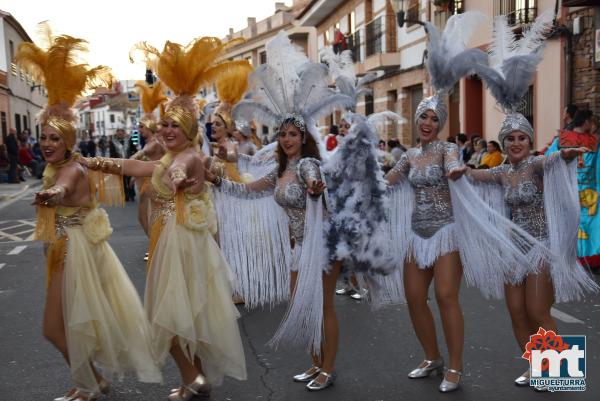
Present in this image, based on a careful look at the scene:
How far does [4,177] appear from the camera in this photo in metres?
24.6

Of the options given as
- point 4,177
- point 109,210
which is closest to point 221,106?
point 109,210

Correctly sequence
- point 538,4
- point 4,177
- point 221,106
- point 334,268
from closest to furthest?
point 334,268 → point 221,106 → point 538,4 → point 4,177

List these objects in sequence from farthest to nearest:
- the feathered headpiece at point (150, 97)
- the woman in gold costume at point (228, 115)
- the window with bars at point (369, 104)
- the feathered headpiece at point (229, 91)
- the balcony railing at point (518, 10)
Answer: the window with bars at point (369, 104) → the balcony railing at point (518, 10) → the feathered headpiece at point (150, 97) → the feathered headpiece at point (229, 91) → the woman in gold costume at point (228, 115)

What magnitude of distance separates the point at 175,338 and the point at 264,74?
181cm

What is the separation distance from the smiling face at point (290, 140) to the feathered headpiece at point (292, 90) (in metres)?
0.04

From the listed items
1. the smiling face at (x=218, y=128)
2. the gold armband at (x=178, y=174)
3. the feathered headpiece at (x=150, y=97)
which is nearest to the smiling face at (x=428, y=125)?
the gold armband at (x=178, y=174)

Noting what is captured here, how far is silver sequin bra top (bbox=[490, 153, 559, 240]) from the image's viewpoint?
4.26 metres

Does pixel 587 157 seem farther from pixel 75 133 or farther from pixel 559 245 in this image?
pixel 75 133

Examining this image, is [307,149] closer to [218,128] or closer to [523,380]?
[523,380]

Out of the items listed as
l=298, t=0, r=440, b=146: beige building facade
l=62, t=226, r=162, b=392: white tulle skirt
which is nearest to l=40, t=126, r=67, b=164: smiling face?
l=62, t=226, r=162, b=392: white tulle skirt

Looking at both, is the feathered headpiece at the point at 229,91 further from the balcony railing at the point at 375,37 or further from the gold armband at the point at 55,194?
the balcony railing at the point at 375,37

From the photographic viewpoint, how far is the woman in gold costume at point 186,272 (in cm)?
400

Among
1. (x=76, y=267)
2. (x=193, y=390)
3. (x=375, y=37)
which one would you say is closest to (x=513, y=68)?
(x=193, y=390)

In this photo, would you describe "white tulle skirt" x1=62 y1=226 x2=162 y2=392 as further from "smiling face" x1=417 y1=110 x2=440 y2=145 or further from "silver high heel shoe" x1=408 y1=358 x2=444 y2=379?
"smiling face" x1=417 y1=110 x2=440 y2=145
